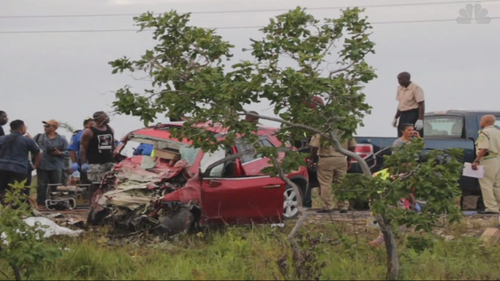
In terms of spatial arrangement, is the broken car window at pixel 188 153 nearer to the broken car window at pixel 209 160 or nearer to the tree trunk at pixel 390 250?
the broken car window at pixel 209 160

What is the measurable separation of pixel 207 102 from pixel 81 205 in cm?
746

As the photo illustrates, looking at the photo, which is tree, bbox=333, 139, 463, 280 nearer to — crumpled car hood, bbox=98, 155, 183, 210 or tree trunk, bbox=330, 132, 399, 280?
tree trunk, bbox=330, 132, 399, 280

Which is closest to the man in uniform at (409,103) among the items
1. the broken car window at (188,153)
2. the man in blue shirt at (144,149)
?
the broken car window at (188,153)

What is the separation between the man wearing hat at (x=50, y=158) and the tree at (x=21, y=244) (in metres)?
6.54

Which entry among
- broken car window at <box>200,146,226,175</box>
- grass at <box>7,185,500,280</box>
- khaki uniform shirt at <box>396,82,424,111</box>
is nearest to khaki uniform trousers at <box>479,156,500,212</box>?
khaki uniform shirt at <box>396,82,424,111</box>

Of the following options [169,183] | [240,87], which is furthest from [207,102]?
[169,183]

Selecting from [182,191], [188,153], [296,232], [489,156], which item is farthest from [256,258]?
[489,156]

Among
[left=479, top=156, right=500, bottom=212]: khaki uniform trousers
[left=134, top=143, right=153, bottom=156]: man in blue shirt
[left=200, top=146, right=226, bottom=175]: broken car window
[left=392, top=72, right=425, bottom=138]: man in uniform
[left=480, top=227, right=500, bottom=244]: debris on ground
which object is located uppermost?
[left=392, top=72, right=425, bottom=138]: man in uniform

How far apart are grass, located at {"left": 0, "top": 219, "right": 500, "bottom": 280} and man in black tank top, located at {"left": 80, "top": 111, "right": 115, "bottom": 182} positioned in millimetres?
2850

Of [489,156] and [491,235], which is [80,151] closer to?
[489,156]

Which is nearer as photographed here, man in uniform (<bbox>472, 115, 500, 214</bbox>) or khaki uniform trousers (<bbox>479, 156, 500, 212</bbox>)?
man in uniform (<bbox>472, 115, 500, 214</bbox>)

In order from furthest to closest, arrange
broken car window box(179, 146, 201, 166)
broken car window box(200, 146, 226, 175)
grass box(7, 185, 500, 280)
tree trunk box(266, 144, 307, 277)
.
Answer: broken car window box(179, 146, 201, 166) < broken car window box(200, 146, 226, 175) < grass box(7, 185, 500, 280) < tree trunk box(266, 144, 307, 277)

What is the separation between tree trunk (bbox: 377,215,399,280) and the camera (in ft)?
36.8

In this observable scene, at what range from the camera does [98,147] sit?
1675 centimetres
